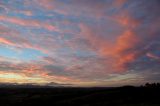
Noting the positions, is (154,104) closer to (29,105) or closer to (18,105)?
(29,105)

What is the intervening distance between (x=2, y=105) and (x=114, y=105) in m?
58.4

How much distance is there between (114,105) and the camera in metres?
81.6

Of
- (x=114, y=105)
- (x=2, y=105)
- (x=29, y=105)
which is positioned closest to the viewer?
(x=114, y=105)

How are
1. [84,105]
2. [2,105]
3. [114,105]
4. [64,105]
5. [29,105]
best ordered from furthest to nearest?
[2,105] < [29,105] < [64,105] < [84,105] < [114,105]

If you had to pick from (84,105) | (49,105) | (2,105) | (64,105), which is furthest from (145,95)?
(2,105)

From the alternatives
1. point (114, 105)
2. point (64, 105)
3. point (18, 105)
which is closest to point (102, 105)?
point (114, 105)

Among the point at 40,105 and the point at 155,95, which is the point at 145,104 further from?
the point at 40,105

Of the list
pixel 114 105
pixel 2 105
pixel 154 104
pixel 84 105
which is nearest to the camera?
pixel 154 104

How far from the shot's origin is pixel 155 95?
3718 inches

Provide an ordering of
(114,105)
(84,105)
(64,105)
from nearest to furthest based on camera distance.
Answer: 1. (114,105)
2. (84,105)
3. (64,105)

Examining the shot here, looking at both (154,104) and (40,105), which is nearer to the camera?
(154,104)

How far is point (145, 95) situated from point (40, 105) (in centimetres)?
4579

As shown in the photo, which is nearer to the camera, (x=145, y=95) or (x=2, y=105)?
(x=145, y=95)

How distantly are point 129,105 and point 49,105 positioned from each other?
3766cm
